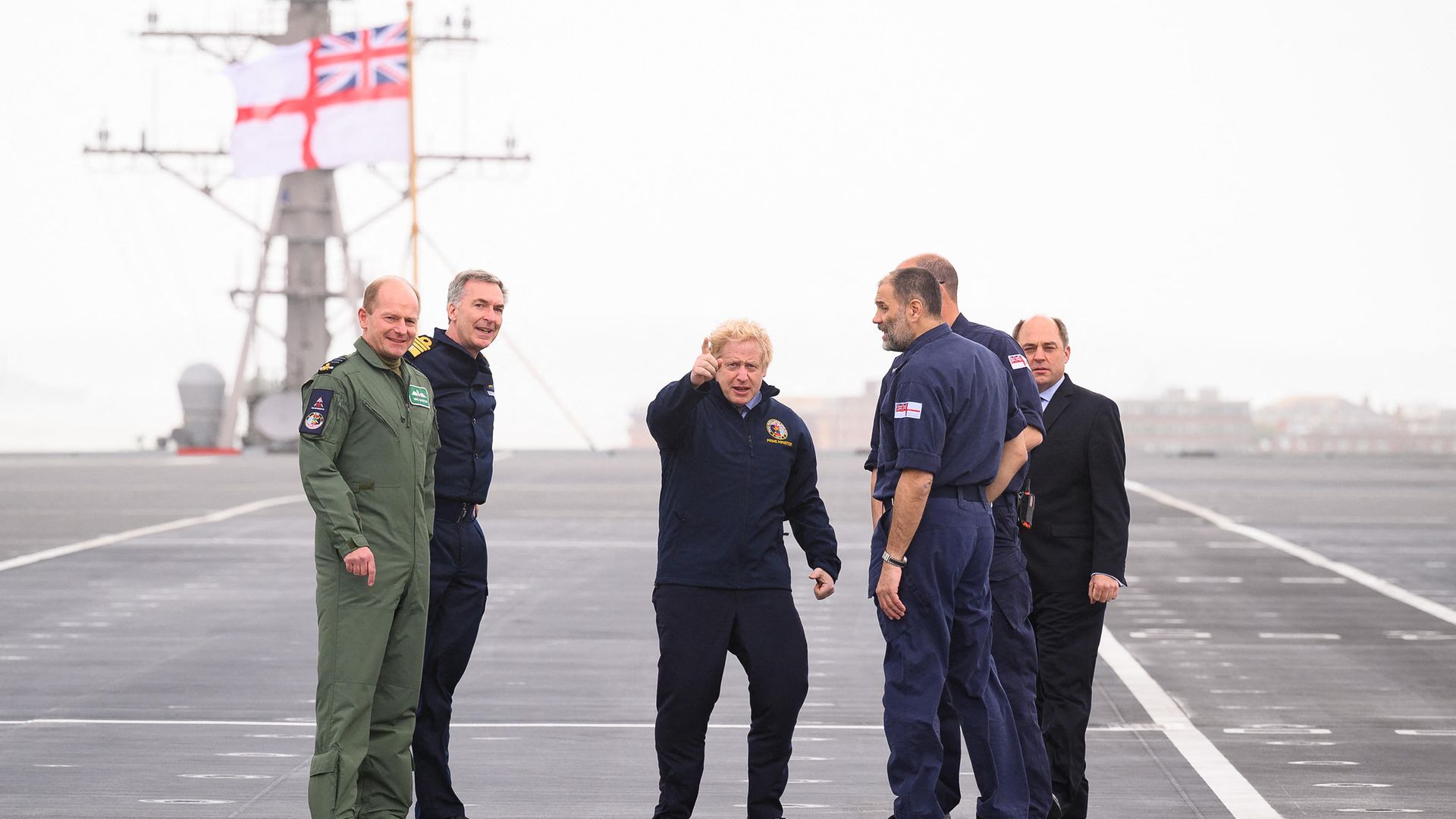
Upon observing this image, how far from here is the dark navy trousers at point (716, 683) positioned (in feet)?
20.1

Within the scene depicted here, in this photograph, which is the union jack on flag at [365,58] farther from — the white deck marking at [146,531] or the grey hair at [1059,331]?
the grey hair at [1059,331]

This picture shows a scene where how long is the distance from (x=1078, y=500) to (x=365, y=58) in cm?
3891

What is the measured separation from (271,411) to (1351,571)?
3586 centimetres

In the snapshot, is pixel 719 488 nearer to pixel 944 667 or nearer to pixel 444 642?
pixel 944 667

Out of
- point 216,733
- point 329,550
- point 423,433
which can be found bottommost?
point 216,733

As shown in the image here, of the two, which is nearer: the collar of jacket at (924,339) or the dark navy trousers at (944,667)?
the dark navy trousers at (944,667)

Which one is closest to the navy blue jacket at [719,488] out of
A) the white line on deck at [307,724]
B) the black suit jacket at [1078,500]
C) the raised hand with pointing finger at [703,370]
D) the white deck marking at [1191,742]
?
the raised hand with pointing finger at [703,370]

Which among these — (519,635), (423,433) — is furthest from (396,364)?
(519,635)

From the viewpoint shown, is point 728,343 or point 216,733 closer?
point 728,343

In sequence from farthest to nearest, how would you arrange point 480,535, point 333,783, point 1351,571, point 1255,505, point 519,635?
point 1255,505, point 1351,571, point 519,635, point 480,535, point 333,783

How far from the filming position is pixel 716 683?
6238 millimetres

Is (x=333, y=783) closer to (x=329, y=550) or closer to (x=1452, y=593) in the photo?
(x=329, y=550)

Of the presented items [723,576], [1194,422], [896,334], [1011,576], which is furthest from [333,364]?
[1194,422]

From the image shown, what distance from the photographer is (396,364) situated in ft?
20.0
